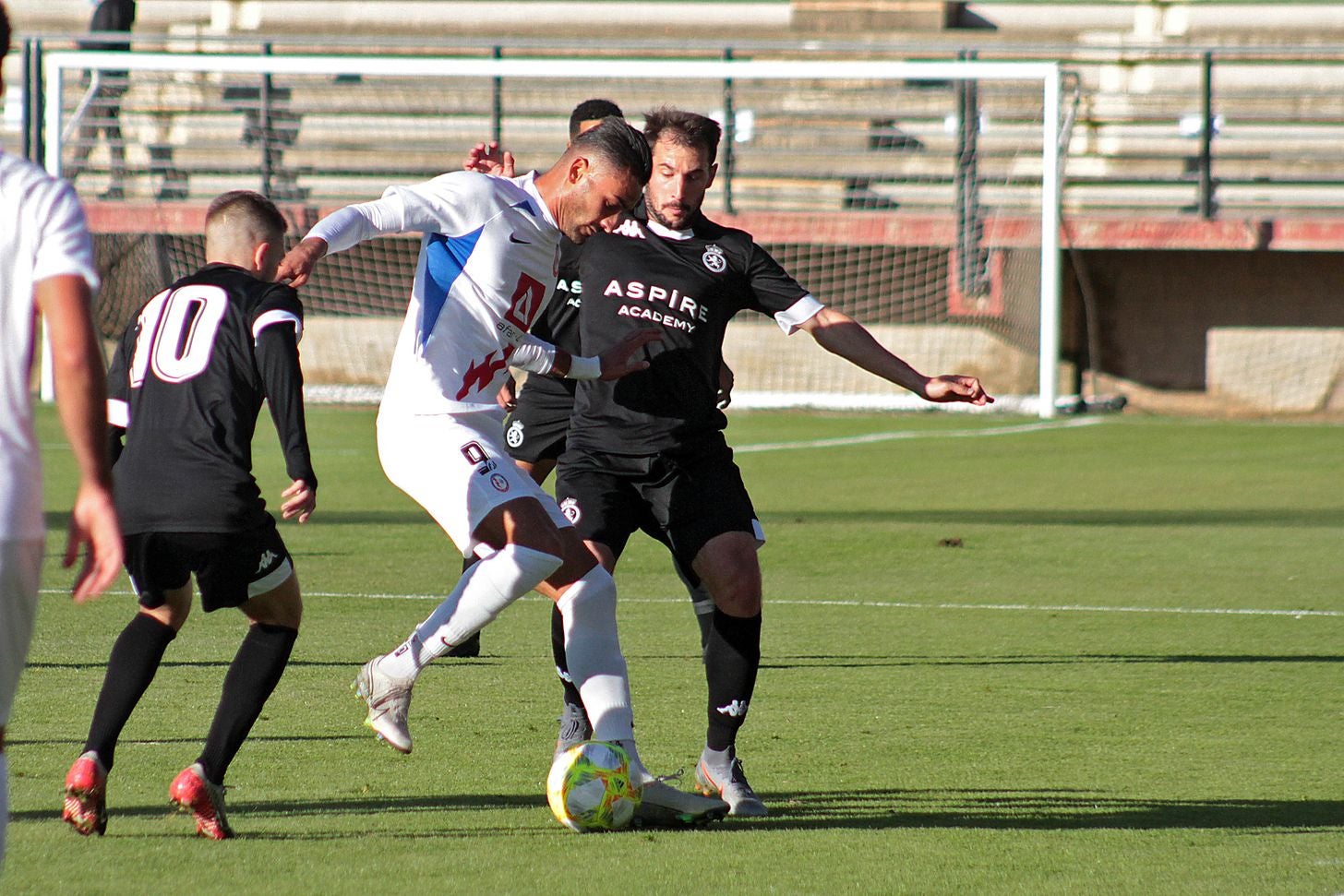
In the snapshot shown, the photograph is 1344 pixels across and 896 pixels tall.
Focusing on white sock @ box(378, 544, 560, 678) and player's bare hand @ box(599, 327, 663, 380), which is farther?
player's bare hand @ box(599, 327, 663, 380)

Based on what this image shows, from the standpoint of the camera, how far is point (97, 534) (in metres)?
3.06

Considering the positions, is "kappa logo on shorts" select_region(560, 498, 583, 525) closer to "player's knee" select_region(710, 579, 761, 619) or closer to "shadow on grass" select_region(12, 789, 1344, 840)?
"player's knee" select_region(710, 579, 761, 619)

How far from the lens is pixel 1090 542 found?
35.2ft

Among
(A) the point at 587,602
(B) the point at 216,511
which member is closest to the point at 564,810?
(A) the point at 587,602

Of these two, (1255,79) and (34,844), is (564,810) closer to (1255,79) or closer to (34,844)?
(34,844)

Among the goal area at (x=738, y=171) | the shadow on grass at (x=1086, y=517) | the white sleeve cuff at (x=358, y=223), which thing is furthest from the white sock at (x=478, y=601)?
the goal area at (x=738, y=171)

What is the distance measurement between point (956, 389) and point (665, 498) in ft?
2.90

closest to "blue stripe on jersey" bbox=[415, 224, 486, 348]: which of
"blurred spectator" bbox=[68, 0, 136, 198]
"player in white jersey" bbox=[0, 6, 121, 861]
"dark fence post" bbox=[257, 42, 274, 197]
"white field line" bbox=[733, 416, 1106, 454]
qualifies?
"player in white jersey" bbox=[0, 6, 121, 861]

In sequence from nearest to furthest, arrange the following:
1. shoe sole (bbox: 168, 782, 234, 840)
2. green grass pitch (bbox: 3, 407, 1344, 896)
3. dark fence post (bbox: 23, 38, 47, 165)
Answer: green grass pitch (bbox: 3, 407, 1344, 896) → shoe sole (bbox: 168, 782, 234, 840) → dark fence post (bbox: 23, 38, 47, 165)

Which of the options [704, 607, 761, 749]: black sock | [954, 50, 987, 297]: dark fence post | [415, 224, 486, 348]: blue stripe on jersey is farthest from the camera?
[954, 50, 987, 297]: dark fence post

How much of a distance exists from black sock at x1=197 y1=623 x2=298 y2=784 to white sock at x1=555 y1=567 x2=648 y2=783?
0.73m

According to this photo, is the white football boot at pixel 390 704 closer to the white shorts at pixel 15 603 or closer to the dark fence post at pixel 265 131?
the white shorts at pixel 15 603

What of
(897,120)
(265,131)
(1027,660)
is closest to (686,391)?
(1027,660)

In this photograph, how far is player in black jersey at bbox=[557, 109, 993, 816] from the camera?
528 centimetres
